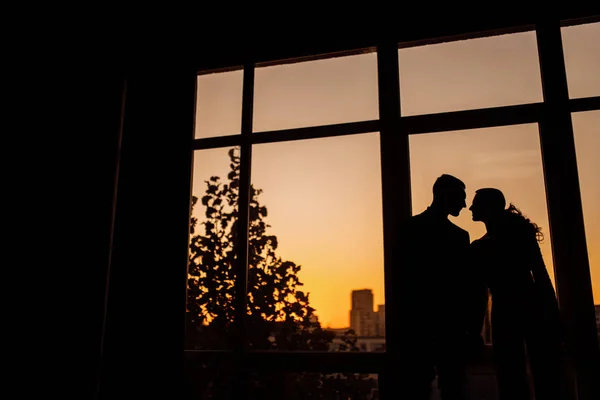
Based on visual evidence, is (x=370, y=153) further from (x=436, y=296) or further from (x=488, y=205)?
(x=436, y=296)

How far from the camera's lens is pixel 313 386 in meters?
2.76

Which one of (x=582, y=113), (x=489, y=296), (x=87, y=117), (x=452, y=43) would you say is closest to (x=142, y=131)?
(x=87, y=117)

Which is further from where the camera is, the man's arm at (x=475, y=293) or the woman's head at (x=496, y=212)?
the woman's head at (x=496, y=212)

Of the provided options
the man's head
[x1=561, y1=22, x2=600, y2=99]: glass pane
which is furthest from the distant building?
[x1=561, y1=22, x2=600, y2=99]: glass pane

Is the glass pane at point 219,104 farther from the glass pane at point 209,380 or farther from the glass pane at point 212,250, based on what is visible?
the glass pane at point 209,380

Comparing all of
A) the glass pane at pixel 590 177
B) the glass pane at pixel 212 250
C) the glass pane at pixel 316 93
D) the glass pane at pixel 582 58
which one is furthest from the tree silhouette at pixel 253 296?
the glass pane at pixel 582 58

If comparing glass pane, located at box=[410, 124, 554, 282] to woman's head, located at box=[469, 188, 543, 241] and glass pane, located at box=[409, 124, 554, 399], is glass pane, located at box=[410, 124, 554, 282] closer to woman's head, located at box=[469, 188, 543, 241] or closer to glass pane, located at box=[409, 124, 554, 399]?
glass pane, located at box=[409, 124, 554, 399]

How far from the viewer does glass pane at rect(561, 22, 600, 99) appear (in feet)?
8.60

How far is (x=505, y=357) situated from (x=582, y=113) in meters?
1.40

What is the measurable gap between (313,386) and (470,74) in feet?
6.77

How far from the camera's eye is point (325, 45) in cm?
311

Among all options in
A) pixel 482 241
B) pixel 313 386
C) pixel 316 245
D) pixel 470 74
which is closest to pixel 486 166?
pixel 482 241

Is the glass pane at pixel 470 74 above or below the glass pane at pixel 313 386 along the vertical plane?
above

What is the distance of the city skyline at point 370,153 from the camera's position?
2.57 meters
